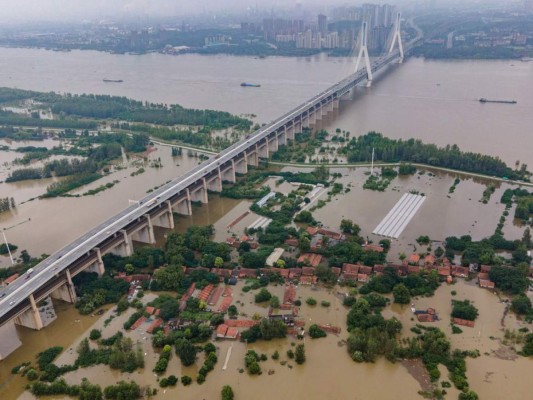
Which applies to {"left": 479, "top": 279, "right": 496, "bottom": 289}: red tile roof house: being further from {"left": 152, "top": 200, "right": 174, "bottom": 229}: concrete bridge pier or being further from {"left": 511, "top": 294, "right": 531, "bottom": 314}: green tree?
{"left": 152, "top": 200, "right": 174, "bottom": 229}: concrete bridge pier

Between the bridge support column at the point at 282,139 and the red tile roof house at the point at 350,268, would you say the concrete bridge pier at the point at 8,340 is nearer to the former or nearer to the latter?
the red tile roof house at the point at 350,268

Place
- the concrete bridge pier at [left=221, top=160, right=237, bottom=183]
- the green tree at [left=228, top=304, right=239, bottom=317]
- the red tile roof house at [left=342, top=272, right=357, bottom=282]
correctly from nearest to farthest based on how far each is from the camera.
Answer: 1. the green tree at [left=228, top=304, right=239, bottom=317]
2. the red tile roof house at [left=342, top=272, right=357, bottom=282]
3. the concrete bridge pier at [left=221, top=160, right=237, bottom=183]

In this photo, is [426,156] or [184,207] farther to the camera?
[426,156]

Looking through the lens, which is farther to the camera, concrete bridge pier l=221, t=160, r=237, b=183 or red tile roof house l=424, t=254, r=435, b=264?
concrete bridge pier l=221, t=160, r=237, b=183

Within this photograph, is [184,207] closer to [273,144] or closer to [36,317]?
Result: [36,317]

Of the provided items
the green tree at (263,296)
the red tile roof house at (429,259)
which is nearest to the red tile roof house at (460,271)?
the red tile roof house at (429,259)

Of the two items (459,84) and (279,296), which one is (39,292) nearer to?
(279,296)

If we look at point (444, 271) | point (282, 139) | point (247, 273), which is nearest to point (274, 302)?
point (247, 273)

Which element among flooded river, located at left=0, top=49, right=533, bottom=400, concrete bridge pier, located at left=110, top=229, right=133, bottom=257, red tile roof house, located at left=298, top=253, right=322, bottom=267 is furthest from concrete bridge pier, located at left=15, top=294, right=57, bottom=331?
red tile roof house, located at left=298, top=253, right=322, bottom=267
